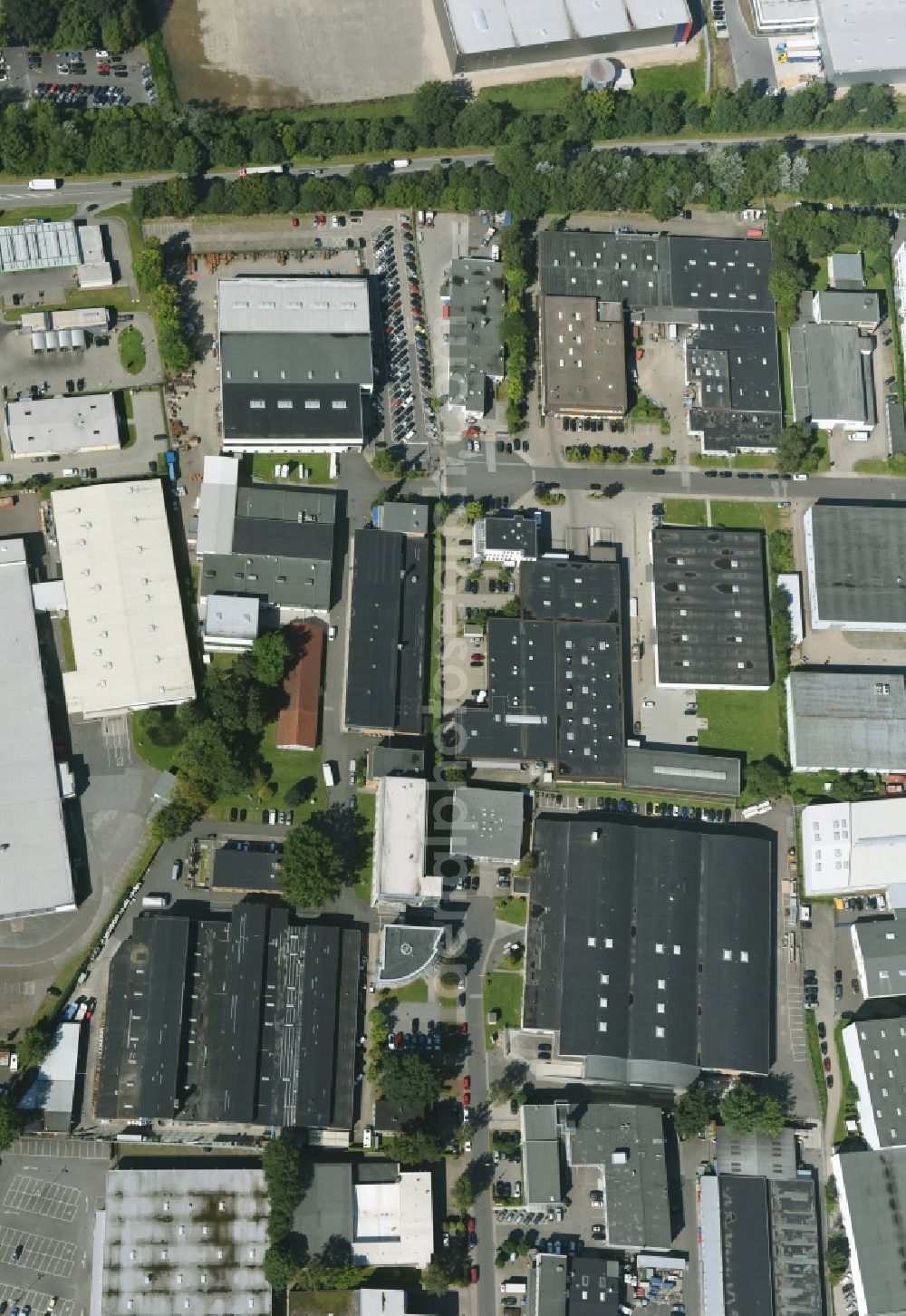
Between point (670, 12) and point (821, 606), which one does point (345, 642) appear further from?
point (670, 12)

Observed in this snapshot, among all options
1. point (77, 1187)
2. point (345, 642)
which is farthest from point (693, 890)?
point (77, 1187)

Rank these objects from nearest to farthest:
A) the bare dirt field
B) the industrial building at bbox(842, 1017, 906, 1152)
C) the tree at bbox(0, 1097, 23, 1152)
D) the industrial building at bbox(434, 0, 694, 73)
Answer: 1. the tree at bbox(0, 1097, 23, 1152)
2. the industrial building at bbox(842, 1017, 906, 1152)
3. the bare dirt field
4. the industrial building at bbox(434, 0, 694, 73)

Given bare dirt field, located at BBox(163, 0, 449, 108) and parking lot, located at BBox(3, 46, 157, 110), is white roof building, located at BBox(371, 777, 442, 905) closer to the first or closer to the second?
bare dirt field, located at BBox(163, 0, 449, 108)

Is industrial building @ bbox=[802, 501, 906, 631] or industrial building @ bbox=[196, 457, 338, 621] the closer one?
industrial building @ bbox=[196, 457, 338, 621]

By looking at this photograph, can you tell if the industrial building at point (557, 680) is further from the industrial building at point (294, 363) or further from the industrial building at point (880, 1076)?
the industrial building at point (880, 1076)

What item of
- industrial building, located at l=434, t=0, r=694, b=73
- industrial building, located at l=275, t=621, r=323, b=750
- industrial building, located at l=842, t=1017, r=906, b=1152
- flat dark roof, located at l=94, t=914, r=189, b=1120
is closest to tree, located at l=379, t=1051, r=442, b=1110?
flat dark roof, located at l=94, t=914, r=189, b=1120

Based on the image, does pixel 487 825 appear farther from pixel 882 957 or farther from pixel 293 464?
pixel 293 464

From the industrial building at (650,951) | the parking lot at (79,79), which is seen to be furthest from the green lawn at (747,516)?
the parking lot at (79,79)
